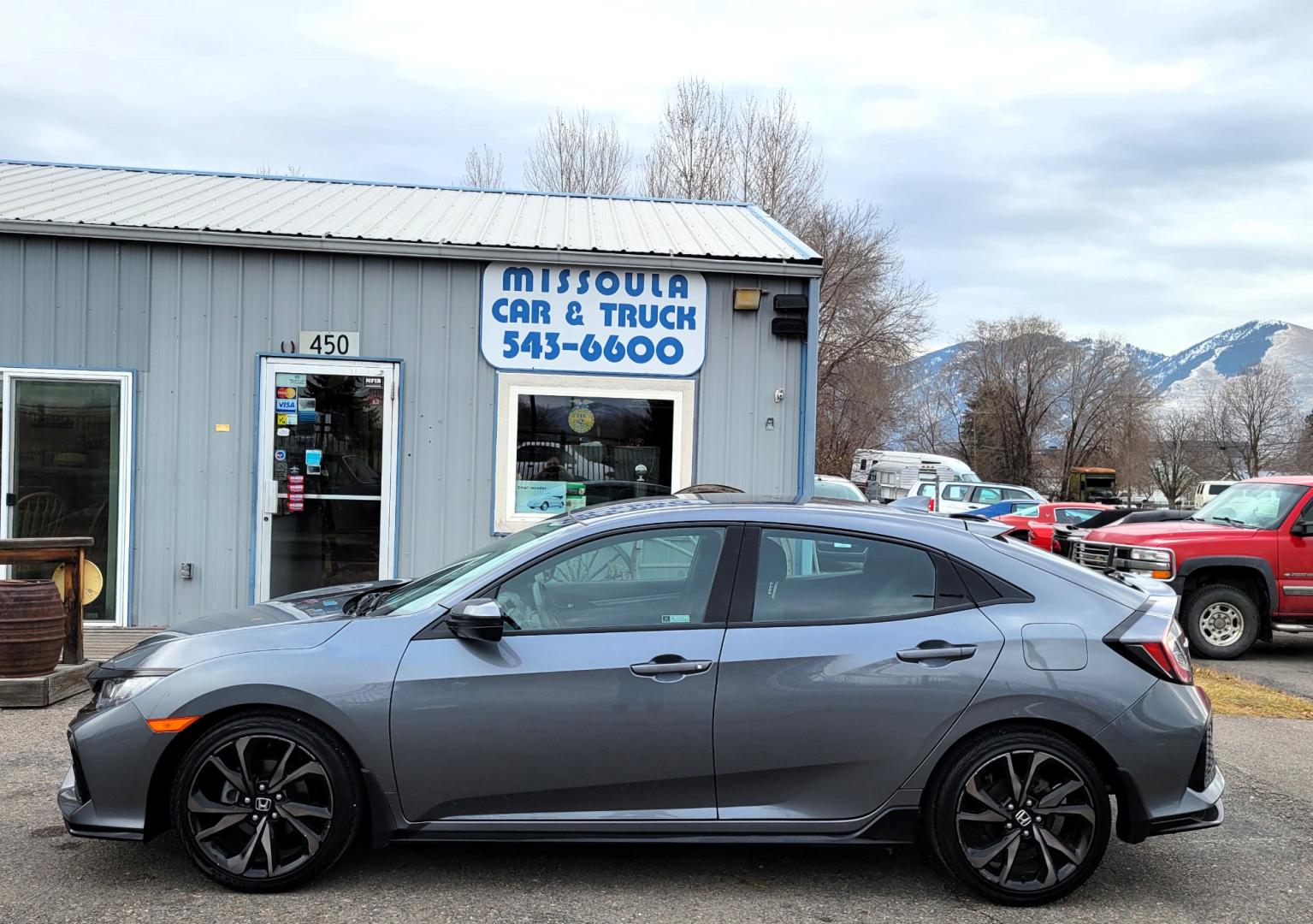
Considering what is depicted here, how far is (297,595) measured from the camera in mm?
5047

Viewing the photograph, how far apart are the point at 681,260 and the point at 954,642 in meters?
5.84

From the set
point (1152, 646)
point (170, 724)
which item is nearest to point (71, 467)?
point (170, 724)

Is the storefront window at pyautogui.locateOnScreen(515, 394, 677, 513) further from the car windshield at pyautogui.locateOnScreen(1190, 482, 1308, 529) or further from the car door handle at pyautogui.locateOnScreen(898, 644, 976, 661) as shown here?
the car windshield at pyautogui.locateOnScreen(1190, 482, 1308, 529)

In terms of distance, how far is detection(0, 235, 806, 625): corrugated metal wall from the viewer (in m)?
9.02

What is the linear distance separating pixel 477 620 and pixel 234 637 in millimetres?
995

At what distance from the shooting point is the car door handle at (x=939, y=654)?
3.98 m

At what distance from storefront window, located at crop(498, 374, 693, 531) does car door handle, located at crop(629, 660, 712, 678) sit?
5.43 metres

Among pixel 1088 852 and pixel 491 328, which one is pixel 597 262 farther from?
pixel 1088 852

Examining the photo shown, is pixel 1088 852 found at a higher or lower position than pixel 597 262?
lower

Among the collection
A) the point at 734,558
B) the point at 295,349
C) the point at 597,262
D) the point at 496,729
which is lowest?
the point at 496,729

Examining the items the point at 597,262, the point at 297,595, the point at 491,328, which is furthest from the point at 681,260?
the point at 297,595

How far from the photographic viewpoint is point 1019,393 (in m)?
62.0

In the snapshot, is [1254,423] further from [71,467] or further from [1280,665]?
[71,467]

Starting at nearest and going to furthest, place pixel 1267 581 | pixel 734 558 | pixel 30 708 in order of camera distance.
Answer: pixel 734 558 → pixel 30 708 → pixel 1267 581
